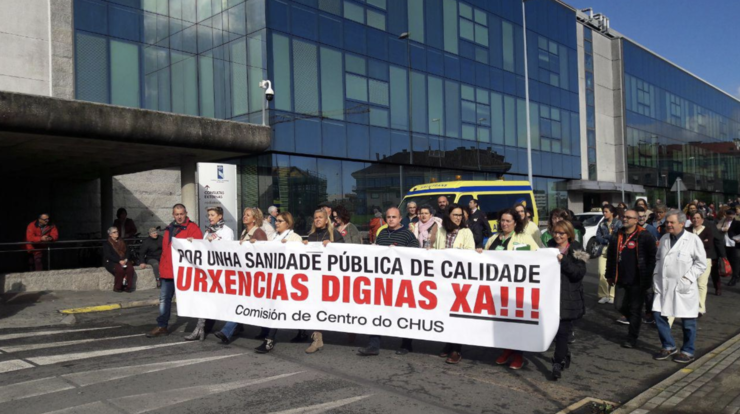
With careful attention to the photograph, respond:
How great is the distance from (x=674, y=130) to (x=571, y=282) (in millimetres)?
51897

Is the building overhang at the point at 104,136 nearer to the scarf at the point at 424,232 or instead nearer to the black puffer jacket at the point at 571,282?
the scarf at the point at 424,232

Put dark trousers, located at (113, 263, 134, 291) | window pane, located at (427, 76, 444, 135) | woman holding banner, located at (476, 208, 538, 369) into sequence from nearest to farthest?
woman holding banner, located at (476, 208, 538, 369) < dark trousers, located at (113, 263, 134, 291) < window pane, located at (427, 76, 444, 135)

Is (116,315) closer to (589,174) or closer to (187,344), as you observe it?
(187,344)

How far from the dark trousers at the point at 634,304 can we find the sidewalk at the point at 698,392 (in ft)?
2.63

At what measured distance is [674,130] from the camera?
169ft

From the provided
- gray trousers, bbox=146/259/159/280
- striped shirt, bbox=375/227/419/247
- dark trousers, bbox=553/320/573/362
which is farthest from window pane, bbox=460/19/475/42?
dark trousers, bbox=553/320/573/362

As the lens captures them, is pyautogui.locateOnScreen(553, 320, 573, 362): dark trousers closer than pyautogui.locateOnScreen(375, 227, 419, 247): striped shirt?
Yes

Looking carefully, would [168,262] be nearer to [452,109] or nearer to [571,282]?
[571,282]

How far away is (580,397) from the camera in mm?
5523

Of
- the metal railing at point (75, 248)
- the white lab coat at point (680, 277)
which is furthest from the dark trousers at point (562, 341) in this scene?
the metal railing at point (75, 248)

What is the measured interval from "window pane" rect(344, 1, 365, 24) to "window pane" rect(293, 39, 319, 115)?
2550 millimetres

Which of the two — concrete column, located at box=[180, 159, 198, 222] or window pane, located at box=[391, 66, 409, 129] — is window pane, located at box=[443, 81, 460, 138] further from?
concrete column, located at box=[180, 159, 198, 222]

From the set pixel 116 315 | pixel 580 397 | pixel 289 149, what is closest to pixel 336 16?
pixel 289 149

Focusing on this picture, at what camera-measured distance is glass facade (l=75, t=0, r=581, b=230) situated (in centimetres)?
2069
